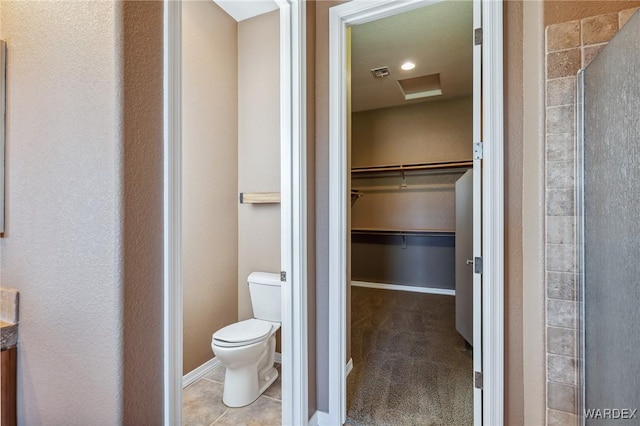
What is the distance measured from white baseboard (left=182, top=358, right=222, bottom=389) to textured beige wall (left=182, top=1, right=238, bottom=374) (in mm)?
41

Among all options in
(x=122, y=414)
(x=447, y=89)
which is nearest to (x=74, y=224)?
(x=122, y=414)

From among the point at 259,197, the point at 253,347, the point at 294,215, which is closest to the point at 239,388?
the point at 253,347

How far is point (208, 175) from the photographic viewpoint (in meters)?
2.33

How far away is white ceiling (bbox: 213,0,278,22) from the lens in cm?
234

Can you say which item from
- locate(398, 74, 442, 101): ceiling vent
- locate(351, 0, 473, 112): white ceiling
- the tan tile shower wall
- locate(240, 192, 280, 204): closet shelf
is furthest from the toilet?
locate(398, 74, 442, 101): ceiling vent

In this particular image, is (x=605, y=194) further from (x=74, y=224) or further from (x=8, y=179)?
(x=8, y=179)

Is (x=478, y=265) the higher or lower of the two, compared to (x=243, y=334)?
higher

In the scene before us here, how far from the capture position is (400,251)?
473cm

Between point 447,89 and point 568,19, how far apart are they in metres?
3.16

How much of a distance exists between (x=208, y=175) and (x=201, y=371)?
4.95 feet

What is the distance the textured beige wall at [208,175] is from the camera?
7.14ft

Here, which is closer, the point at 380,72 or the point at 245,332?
the point at 245,332

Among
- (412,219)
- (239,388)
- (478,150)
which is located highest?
(478,150)

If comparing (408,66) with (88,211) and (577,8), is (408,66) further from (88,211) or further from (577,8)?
(88,211)
